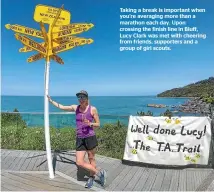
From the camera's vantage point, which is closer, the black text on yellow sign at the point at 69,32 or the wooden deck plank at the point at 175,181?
the wooden deck plank at the point at 175,181

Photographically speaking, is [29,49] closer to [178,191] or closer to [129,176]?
[129,176]

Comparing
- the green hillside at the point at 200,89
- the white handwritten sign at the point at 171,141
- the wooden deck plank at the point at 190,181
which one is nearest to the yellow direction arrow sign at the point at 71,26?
the white handwritten sign at the point at 171,141

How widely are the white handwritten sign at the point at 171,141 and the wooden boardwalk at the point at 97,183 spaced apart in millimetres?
246

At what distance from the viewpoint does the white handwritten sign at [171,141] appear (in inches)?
316

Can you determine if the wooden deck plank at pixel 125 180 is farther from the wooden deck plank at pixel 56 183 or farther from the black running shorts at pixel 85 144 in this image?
the black running shorts at pixel 85 144

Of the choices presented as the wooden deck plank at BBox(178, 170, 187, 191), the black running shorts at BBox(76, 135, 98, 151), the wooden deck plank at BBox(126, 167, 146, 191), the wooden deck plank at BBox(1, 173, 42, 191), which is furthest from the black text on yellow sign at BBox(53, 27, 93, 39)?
the wooden deck plank at BBox(178, 170, 187, 191)

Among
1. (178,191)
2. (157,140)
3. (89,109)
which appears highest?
(89,109)

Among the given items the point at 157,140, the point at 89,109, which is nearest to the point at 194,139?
the point at 157,140

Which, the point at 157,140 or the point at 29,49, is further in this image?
the point at 157,140

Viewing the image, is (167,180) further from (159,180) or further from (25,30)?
(25,30)

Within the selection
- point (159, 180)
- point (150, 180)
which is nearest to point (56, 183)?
point (150, 180)

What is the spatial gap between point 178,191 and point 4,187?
9.17 ft

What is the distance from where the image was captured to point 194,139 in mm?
8094

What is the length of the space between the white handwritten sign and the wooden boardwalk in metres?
0.25
